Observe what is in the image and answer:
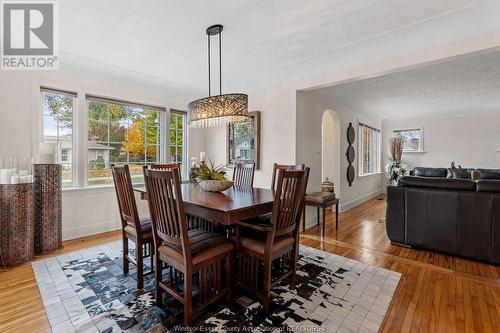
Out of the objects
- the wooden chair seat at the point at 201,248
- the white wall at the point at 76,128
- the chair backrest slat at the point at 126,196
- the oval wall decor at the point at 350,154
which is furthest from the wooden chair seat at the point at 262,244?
the oval wall decor at the point at 350,154

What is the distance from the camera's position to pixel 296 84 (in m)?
3.97

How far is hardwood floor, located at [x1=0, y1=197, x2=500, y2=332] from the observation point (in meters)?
1.77

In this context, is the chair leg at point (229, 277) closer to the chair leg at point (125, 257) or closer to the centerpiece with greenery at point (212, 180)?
the centerpiece with greenery at point (212, 180)

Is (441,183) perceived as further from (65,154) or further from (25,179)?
(65,154)

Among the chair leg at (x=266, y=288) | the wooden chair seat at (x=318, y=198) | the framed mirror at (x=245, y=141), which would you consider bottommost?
the chair leg at (x=266, y=288)

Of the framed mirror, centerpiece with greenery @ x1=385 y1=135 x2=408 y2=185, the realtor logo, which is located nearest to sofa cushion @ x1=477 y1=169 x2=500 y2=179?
centerpiece with greenery @ x1=385 y1=135 x2=408 y2=185

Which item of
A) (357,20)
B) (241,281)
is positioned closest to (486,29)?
(357,20)

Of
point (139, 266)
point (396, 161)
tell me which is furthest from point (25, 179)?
point (396, 161)

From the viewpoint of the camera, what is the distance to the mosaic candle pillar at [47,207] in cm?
297

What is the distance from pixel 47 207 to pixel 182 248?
7.94ft

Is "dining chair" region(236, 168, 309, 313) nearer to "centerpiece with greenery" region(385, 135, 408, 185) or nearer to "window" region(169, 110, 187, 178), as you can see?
"window" region(169, 110, 187, 178)

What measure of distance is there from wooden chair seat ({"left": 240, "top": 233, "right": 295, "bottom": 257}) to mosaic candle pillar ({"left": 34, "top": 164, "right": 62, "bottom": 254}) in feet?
8.44

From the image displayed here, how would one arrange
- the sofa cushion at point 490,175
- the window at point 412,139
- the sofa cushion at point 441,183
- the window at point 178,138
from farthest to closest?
1. the window at point 412,139
2. the sofa cushion at point 490,175
3. the window at point 178,138
4. the sofa cushion at point 441,183

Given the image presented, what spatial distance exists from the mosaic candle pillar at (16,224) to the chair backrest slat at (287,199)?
285 centimetres
